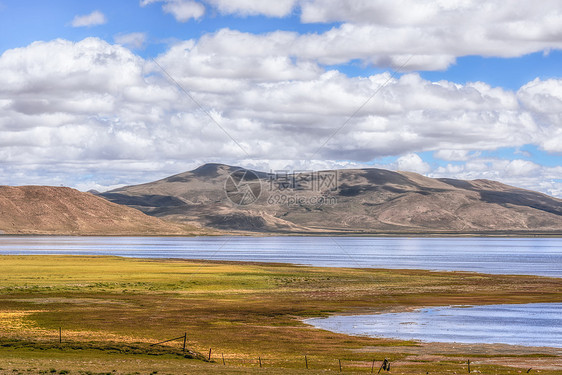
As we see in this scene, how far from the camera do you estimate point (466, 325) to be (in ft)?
195

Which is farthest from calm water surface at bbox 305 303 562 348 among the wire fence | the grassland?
the wire fence

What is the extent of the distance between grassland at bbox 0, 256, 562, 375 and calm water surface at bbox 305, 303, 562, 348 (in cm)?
315

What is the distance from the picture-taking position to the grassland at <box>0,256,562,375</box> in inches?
1563

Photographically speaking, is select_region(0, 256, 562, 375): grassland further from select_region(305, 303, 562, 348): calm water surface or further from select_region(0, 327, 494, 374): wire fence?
select_region(305, 303, 562, 348): calm water surface

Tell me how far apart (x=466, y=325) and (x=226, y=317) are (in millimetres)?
20300

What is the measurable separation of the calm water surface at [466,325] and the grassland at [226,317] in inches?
124

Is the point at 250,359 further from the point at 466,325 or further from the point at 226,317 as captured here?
the point at 466,325

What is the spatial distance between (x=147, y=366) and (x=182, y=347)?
807 cm

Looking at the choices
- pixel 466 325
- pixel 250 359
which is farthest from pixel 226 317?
pixel 466 325

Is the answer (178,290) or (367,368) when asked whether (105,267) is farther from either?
(367,368)

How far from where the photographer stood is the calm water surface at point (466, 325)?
52.5 m

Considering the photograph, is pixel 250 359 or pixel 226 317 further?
pixel 226 317

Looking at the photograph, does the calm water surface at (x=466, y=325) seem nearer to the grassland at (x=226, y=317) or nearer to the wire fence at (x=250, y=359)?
the grassland at (x=226, y=317)

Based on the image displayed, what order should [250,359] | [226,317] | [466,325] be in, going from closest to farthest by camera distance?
[250,359]
[466,325]
[226,317]
